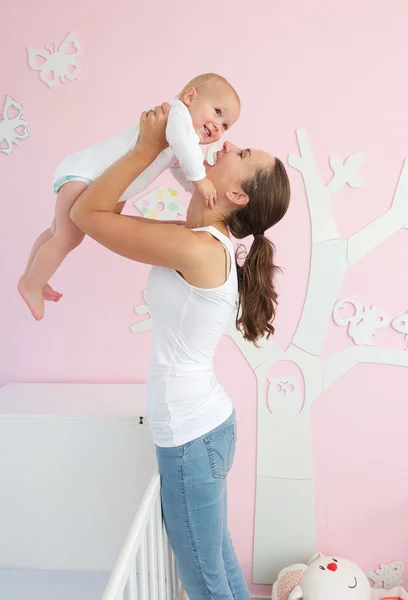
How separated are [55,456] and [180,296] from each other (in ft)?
2.57

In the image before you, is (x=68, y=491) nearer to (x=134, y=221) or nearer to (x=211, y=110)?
(x=134, y=221)

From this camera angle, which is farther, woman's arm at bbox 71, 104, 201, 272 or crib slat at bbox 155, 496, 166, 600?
crib slat at bbox 155, 496, 166, 600

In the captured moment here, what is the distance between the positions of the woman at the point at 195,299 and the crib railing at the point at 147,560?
0.12ft

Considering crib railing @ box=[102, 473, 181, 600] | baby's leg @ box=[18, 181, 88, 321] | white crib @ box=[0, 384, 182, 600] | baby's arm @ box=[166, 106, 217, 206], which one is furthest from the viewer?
white crib @ box=[0, 384, 182, 600]

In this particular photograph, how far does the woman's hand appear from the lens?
44.4 inches

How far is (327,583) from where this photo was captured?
1.78 meters

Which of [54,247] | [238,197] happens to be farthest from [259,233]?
[54,247]

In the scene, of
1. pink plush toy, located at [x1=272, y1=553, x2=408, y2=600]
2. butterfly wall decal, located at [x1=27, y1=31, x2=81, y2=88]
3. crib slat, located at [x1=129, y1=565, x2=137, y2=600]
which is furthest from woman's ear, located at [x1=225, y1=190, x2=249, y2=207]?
pink plush toy, located at [x1=272, y1=553, x2=408, y2=600]

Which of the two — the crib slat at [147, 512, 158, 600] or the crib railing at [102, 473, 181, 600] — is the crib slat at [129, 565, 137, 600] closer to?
the crib railing at [102, 473, 181, 600]

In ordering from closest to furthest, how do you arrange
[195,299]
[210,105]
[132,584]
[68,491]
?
[132,584] → [195,299] → [210,105] → [68,491]

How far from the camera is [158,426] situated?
1.23 metres

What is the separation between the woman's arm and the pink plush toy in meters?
1.19

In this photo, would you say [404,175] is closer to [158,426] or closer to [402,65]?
[402,65]

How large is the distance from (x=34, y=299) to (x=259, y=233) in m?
0.53
